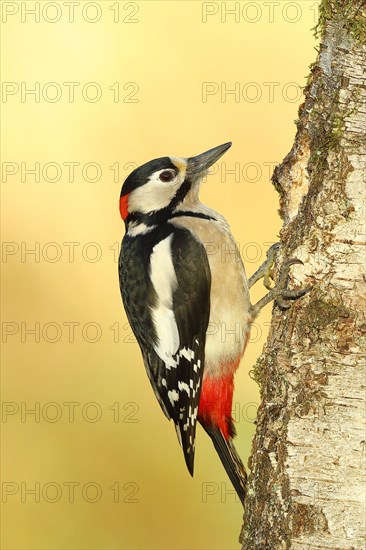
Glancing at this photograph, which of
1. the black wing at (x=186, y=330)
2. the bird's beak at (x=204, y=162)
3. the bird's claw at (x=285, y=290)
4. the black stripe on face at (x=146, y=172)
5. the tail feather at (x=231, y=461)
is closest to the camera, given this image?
the bird's claw at (x=285, y=290)

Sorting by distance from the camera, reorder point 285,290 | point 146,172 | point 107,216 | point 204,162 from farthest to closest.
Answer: point 107,216 < point 204,162 < point 146,172 < point 285,290

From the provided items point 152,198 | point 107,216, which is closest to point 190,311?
point 152,198

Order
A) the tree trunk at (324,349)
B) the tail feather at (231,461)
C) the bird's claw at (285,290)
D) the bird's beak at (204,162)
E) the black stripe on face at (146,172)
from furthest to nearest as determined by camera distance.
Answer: the bird's beak at (204,162) → the black stripe on face at (146,172) → the tail feather at (231,461) → the bird's claw at (285,290) → the tree trunk at (324,349)

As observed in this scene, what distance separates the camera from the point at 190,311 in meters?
3.65

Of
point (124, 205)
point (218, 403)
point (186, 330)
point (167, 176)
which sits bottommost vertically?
point (218, 403)

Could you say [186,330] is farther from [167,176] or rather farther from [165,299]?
[167,176]

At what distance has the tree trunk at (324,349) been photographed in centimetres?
240

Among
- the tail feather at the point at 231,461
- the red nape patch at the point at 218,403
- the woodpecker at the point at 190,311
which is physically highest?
the woodpecker at the point at 190,311

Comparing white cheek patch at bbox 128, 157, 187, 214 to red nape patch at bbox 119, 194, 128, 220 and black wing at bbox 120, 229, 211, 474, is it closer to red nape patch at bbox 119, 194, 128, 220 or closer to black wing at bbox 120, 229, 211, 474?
red nape patch at bbox 119, 194, 128, 220

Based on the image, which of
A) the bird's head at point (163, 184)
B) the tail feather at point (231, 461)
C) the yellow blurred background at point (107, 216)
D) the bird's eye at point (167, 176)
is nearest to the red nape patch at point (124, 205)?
the bird's head at point (163, 184)

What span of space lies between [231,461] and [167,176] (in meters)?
1.38

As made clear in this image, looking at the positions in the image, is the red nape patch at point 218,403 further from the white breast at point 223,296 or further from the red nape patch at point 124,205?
the red nape patch at point 124,205

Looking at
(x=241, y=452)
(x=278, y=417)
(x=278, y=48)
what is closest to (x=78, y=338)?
(x=241, y=452)

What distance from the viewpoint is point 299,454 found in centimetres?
248
